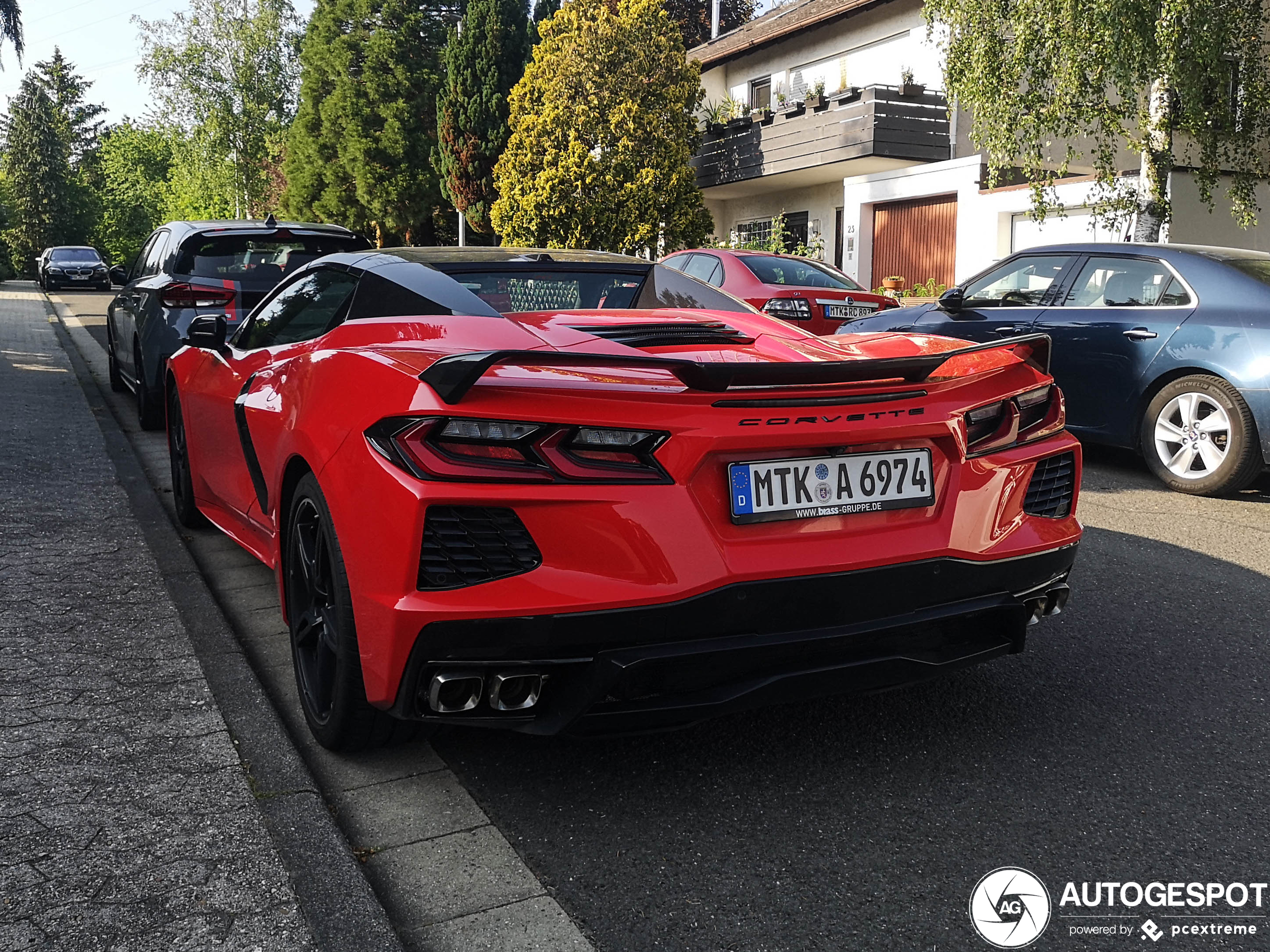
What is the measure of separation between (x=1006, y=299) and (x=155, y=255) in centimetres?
655

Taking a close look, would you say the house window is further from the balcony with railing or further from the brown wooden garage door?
the brown wooden garage door

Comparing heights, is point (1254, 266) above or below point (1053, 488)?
above

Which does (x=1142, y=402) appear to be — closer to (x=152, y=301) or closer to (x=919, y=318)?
(x=919, y=318)

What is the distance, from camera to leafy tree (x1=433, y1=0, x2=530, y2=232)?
36.3 m

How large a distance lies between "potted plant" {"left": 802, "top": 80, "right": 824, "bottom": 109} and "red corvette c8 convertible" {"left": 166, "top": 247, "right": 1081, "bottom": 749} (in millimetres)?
23291

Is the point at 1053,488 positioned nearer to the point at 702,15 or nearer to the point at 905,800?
the point at 905,800

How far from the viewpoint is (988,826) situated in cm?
276

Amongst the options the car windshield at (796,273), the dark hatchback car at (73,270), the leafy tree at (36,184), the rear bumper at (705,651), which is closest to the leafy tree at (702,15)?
the dark hatchback car at (73,270)

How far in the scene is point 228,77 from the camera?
55375 millimetres

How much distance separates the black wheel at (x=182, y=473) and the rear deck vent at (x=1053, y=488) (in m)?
3.90

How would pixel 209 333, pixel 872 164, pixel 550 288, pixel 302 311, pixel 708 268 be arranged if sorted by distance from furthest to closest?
pixel 872 164, pixel 708 268, pixel 209 333, pixel 302 311, pixel 550 288

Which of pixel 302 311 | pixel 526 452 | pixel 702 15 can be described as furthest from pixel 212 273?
pixel 702 15

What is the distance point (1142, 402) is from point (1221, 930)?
5.56m

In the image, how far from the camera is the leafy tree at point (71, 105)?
85.1 metres
